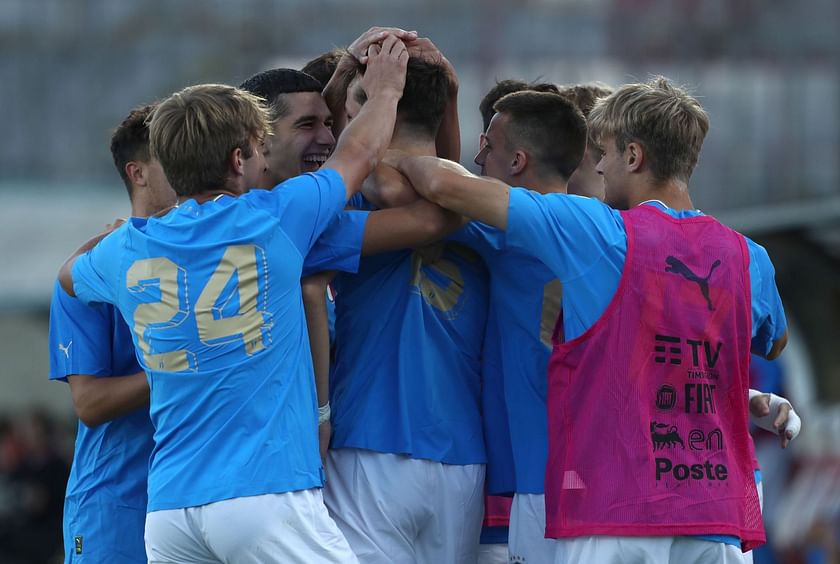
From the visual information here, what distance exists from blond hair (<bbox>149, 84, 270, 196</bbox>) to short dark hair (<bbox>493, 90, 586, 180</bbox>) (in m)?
1.09

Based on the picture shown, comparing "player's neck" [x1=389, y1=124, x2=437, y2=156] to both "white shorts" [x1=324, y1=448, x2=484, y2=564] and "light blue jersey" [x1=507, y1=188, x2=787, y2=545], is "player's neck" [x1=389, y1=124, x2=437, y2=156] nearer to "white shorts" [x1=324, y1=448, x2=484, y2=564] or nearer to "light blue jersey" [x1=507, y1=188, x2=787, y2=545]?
"light blue jersey" [x1=507, y1=188, x2=787, y2=545]

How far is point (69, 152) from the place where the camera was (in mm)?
17281

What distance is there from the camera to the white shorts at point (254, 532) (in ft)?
14.2

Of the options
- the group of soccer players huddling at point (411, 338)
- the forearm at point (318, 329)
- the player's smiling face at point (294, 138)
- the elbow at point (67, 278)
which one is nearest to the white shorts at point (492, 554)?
the group of soccer players huddling at point (411, 338)

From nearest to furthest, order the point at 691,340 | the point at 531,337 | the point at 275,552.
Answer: the point at 275,552, the point at 691,340, the point at 531,337

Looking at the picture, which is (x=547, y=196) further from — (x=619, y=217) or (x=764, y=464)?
(x=764, y=464)

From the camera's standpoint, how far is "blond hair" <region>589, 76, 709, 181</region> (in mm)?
4863

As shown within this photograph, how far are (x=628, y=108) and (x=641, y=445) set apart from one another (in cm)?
119

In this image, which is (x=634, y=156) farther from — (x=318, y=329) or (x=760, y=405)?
(x=318, y=329)

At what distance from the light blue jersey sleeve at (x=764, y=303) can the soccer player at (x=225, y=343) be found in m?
1.49

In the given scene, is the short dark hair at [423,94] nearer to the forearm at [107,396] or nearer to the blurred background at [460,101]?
the forearm at [107,396]

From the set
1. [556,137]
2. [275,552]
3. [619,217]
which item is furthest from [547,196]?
[275,552]

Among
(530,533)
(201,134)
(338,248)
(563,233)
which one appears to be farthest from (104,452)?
(563,233)

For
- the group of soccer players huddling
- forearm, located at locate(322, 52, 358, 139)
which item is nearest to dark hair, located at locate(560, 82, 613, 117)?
the group of soccer players huddling
